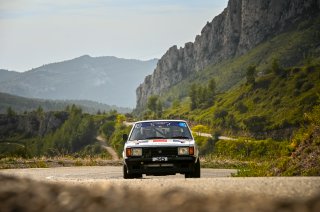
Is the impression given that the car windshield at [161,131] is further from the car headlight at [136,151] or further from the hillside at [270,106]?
the hillside at [270,106]

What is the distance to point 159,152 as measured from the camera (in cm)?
1349

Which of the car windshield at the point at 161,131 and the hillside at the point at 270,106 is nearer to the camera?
the car windshield at the point at 161,131

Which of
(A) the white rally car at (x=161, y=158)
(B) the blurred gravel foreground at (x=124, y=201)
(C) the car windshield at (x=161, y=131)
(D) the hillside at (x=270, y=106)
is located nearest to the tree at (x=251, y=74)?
(D) the hillside at (x=270, y=106)

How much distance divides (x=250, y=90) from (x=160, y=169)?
159909 millimetres

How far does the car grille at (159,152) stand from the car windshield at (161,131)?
3.08ft

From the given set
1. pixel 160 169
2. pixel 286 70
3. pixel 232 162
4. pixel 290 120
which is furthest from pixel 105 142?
pixel 160 169

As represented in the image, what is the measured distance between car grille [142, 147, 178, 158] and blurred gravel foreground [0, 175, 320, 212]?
9420 millimetres

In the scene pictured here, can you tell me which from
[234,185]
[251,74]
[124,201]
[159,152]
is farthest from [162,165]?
[251,74]

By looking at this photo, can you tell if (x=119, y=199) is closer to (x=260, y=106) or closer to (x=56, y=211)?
(x=56, y=211)

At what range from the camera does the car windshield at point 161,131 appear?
14.6 m

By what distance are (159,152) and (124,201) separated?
10.1 m

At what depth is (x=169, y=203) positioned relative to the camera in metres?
3.25

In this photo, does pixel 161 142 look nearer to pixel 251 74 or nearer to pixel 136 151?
pixel 136 151

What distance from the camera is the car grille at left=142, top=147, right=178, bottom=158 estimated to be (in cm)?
1345
